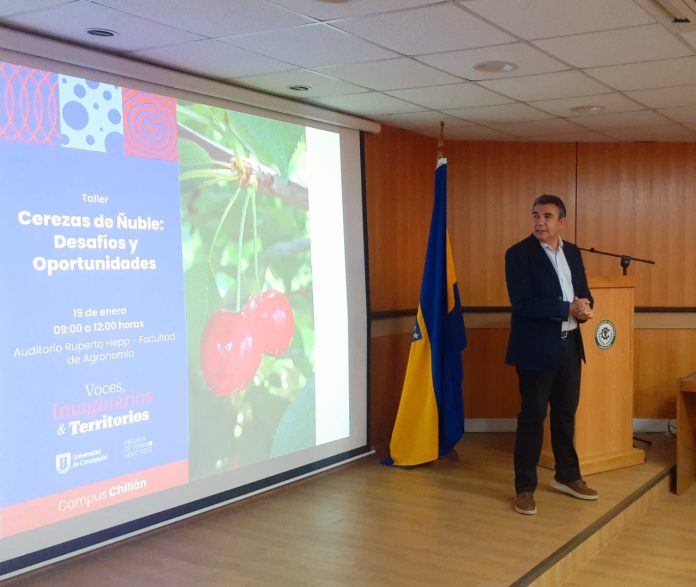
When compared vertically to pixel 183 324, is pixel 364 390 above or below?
below

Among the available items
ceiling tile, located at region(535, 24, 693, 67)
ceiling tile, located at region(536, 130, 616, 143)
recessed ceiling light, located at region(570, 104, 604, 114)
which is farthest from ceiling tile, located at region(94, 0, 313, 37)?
ceiling tile, located at region(536, 130, 616, 143)

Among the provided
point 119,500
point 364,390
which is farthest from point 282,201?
point 119,500

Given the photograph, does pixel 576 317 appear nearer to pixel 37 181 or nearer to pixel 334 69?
pixel 334 69

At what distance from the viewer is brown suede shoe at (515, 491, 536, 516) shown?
4379 millimetres

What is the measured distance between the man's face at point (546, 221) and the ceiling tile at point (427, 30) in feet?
3.55

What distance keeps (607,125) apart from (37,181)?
4.00m

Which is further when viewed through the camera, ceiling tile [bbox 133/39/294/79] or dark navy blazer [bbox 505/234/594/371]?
dark navy blazer [bbox 505/234/594/371]

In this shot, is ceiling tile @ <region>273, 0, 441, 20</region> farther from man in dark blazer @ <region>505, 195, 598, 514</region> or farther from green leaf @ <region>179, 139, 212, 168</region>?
man in dark blazer @ <region>505, 195, 598, 514</region>

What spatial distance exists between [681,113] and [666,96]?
596 mm

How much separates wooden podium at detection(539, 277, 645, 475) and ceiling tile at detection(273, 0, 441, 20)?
8.46 ft

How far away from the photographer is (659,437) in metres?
6.45

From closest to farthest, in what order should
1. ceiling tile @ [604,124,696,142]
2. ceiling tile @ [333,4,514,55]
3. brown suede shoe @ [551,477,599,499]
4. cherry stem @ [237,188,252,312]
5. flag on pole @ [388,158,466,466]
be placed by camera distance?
ceiling tile @ [333,4,514,55] < cherry stem @ [237,188,252,312] < brown suede shoe @ [551,477,599,499] < flag on pole @ [388,158,466,466] < ceiling tile @ [604,124,696,142]

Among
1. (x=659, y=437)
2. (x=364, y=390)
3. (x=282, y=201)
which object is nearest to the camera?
(x=282, y=201)

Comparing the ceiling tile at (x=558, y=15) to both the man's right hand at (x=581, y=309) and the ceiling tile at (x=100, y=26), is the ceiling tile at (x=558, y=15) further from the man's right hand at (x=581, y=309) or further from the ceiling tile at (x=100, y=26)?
the man's right hand at (x=581, y=309)
